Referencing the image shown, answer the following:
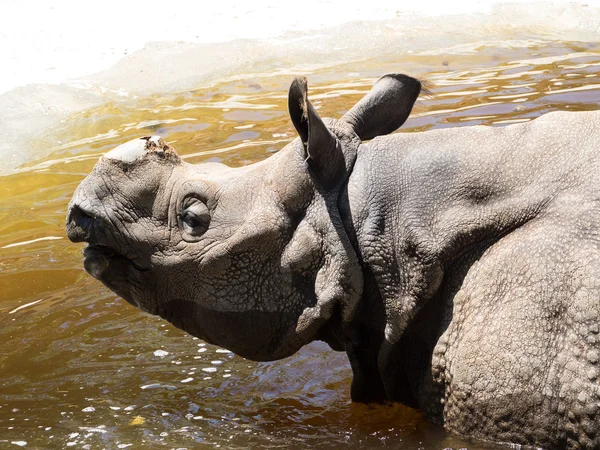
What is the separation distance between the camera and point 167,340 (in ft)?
22.1

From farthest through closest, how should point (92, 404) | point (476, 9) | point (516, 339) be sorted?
1. point (476, 9)
2. point (92, 404)
3. point (516, 339)


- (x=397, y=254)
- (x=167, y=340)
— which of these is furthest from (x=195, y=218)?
(x=167, y=340)

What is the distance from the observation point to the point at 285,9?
1576cm

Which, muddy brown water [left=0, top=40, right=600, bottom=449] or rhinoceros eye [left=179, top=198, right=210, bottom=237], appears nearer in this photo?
rhinoceros eye [left=179, top=198, right=210, bottom=237]

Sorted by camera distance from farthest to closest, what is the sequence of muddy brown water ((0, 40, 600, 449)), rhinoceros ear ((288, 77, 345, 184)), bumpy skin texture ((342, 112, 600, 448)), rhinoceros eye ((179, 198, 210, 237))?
muddy brown water ((0, 40, 600, 449))
rhinoceros eye ((179, 198, 210, 237))
rhinoceros ear ((288, 77, 345, 184))
bumpy skin texture ((342, 112, 600, 448))

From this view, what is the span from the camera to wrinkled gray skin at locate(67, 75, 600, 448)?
4.27 m

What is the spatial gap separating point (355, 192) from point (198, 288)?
91cm

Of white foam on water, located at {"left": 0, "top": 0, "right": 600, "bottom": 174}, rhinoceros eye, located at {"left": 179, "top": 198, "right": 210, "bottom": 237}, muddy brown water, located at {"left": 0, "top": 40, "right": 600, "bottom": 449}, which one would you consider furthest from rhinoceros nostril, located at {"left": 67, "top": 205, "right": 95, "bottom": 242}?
white foam on water, located at {"left": 0, "top": 0, "right": 600, "bottom": 174}

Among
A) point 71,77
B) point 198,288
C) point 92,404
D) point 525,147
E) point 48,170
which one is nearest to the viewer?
point 525,147

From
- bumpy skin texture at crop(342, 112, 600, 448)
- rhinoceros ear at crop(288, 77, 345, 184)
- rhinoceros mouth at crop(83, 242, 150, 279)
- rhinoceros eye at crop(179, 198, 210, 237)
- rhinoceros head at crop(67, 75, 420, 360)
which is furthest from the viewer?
rhinoceros mouth at crop(83, 242, 150, 279)

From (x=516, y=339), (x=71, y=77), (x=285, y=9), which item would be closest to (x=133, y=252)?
(x=516, y=339)

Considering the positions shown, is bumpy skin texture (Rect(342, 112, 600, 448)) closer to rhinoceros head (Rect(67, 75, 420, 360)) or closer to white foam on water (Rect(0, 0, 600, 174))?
rhinoceros head (Rect(67, 75, 420, 360))

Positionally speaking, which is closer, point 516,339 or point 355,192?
point 516,339

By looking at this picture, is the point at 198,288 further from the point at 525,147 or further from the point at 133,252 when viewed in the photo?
the point at 525,147
